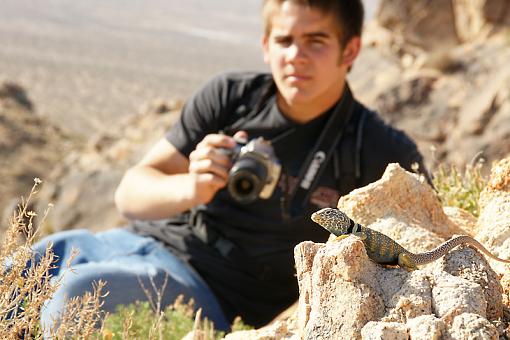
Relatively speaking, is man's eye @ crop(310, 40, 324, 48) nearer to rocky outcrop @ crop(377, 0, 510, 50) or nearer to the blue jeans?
the blue jeans

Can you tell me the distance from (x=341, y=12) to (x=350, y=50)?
25 cm

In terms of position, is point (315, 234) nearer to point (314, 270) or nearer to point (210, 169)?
point (210, 169)

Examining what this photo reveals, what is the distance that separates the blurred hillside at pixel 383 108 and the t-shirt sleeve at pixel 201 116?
121cm

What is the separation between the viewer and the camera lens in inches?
132

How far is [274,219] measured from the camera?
3771 mm

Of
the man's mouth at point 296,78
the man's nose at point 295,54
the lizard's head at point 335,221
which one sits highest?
the man's nose at point 295,54

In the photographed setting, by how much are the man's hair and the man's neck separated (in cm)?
35

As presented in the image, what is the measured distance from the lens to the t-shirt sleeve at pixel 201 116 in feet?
13.0

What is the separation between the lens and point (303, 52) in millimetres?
3740

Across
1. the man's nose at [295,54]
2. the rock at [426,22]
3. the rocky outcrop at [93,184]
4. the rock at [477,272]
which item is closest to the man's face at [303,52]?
the man's nose at [295,54]

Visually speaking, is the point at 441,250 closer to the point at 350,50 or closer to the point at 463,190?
the point at 463,190

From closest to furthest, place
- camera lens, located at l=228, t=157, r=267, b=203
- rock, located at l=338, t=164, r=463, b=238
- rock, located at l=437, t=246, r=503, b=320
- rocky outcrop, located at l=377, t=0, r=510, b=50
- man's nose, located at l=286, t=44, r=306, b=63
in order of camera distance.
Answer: rock, located at l=437, t=246, r=503, b=320
rock, located at l=338, t=164, r=463, b=238
camera lens, located at l=228, t=157, r=267, b=203
man's nose, located at l=286, t=44, r=306, b=63
rocky outcrop, located at l=377, t=0, r=510, b=50

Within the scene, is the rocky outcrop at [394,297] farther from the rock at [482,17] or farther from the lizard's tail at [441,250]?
the rock at [482,17]

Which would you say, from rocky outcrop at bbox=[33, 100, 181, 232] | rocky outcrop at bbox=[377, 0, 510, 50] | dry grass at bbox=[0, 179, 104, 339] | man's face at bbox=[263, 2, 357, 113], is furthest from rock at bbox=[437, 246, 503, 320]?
rocky outcrop at bbox=[377, 0, 510, 50]
